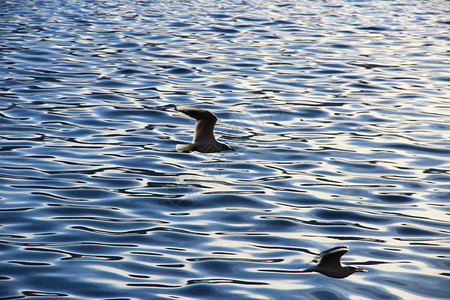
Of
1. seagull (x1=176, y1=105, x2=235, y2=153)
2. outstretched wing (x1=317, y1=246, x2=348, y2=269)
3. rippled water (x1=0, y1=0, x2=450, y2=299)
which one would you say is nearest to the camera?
outstretched wing (x1=317, y1=246, x2=348, y2=269)

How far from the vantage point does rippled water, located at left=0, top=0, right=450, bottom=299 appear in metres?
7.60

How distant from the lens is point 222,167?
441 inches

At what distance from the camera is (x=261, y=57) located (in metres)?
19.6

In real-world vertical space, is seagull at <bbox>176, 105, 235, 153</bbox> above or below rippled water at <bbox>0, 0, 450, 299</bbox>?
above

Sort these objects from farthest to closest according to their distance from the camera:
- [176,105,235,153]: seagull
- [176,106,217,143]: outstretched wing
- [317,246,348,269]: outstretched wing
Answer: [176,106,217,143]: outstretched wing
[176,105,235,153]: seagull
[317,246,348,269]: outstretched wing

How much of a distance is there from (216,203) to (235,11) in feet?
63.8

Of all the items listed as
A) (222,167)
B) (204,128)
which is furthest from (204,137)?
(222,167)

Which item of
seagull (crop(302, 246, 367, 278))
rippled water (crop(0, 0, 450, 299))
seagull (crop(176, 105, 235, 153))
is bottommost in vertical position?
rippled water (crop(0, 0, 450, 299))

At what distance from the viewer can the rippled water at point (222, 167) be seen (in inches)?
299

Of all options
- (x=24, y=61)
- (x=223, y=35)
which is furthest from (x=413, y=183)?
(x=223, y=35)

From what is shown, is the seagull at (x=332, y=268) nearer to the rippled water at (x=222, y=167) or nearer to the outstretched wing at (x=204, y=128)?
the rippled water at (x=222, y=167)

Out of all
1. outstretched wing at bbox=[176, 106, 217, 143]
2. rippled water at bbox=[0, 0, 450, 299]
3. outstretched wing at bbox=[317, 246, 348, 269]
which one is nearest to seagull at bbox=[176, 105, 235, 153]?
outstretched wing at bbox=[176, 106, 217, 143]

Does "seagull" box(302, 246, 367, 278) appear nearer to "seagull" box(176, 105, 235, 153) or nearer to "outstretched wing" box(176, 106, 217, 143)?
"seagull" box(176, 105, 235, 153)

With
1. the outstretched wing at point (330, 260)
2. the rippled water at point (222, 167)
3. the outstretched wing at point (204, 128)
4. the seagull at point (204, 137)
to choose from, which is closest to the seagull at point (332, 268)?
the outstretched wing at point (330, 260)
